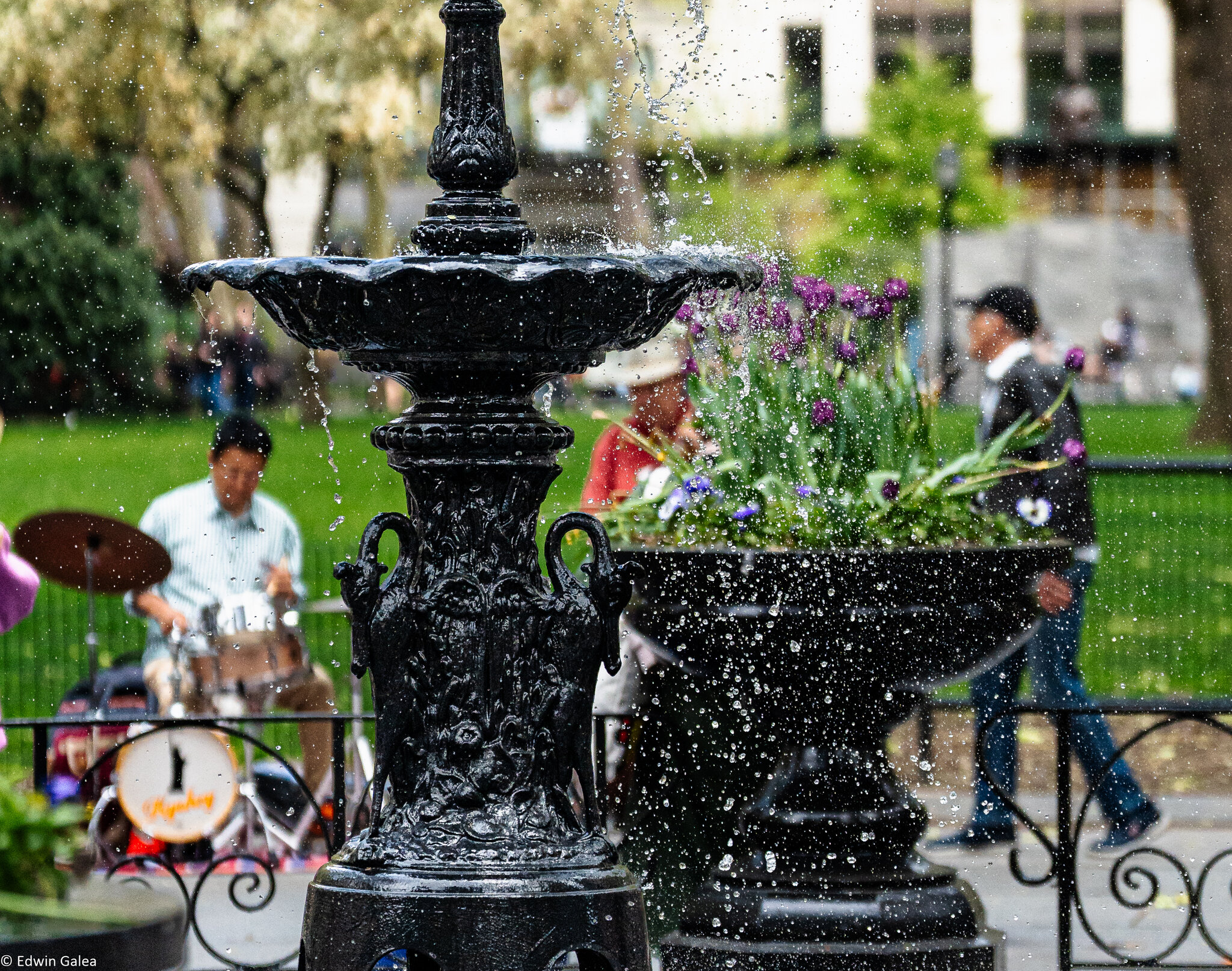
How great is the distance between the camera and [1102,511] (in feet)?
30.3

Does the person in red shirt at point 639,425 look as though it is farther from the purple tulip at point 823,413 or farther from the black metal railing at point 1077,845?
the black metal railing at point 1077,845

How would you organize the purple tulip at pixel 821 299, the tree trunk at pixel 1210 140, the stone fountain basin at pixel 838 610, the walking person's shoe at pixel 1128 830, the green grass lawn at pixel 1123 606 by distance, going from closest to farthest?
the stone fountain basin at pixel 838 610, the purple tulip at pixel 821 299, the walking person's shoe at pixel 1128 830, the green grass lawn at pixel 1123 606, the tree trunk at pixel 1210 140

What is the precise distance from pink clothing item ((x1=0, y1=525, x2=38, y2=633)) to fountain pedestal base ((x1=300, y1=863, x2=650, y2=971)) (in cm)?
160

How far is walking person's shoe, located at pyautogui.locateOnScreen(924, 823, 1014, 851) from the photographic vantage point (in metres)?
7.12

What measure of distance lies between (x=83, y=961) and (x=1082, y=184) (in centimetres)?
6863

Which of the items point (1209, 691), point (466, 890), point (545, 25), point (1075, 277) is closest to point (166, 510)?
point (466, 890)

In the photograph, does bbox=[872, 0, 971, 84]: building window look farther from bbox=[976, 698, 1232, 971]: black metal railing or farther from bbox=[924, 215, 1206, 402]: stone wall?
bbox=[976, 698, 1232, 971]: black metal railing

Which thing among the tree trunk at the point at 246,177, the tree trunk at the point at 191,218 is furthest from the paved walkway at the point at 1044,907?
the tree trunk at the point at 191,218

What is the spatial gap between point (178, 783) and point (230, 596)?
1.15 metres

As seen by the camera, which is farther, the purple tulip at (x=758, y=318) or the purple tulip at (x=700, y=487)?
the purple tulip at (x=758, y=318)

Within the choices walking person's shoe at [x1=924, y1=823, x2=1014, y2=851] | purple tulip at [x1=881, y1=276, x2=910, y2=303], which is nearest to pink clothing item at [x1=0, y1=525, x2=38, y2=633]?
purple tulip at [x1=881, y1=276, x2=910, y2=303]

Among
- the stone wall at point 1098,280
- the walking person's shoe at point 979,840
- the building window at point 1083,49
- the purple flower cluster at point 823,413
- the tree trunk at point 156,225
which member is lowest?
the walking person's shoe at point 979,840

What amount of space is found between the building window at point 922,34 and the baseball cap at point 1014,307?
59.6 metres

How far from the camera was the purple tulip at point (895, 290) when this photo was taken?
551 cm
